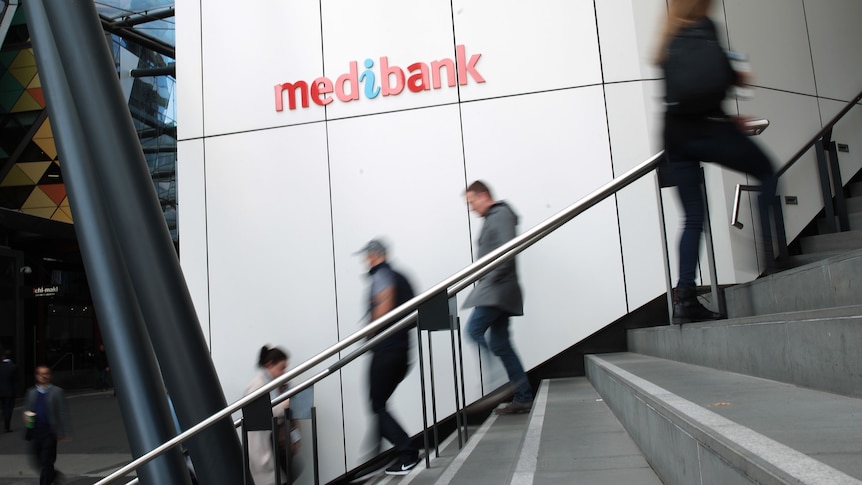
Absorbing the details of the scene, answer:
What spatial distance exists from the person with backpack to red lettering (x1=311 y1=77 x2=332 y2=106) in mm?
4726

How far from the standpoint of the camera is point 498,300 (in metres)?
4.22

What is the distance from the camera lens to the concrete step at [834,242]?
4.83 m

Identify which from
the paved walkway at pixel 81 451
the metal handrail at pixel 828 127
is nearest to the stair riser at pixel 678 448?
the metal handrail at pixel 828 127

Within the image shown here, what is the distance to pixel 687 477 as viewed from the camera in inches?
64.7

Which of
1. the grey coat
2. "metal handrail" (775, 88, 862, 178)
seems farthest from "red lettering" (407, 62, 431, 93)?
"metal handrail" (775, 88, 862, 178)

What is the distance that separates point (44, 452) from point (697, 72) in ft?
25.5

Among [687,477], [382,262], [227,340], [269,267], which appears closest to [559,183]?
[382,262]

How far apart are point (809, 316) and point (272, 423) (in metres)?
2.37

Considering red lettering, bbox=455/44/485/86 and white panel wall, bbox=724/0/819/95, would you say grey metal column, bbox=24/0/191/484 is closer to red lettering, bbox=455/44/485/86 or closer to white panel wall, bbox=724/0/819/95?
red lettering, bbox=455/44/485/86

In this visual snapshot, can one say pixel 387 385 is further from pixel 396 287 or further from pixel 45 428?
pixel 45 428

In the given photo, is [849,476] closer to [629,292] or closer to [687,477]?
[687,477]

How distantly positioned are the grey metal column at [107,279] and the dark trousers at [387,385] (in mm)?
1246

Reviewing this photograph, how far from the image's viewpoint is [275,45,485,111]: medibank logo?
22.3 feet

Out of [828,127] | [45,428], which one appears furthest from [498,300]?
[45,428]
